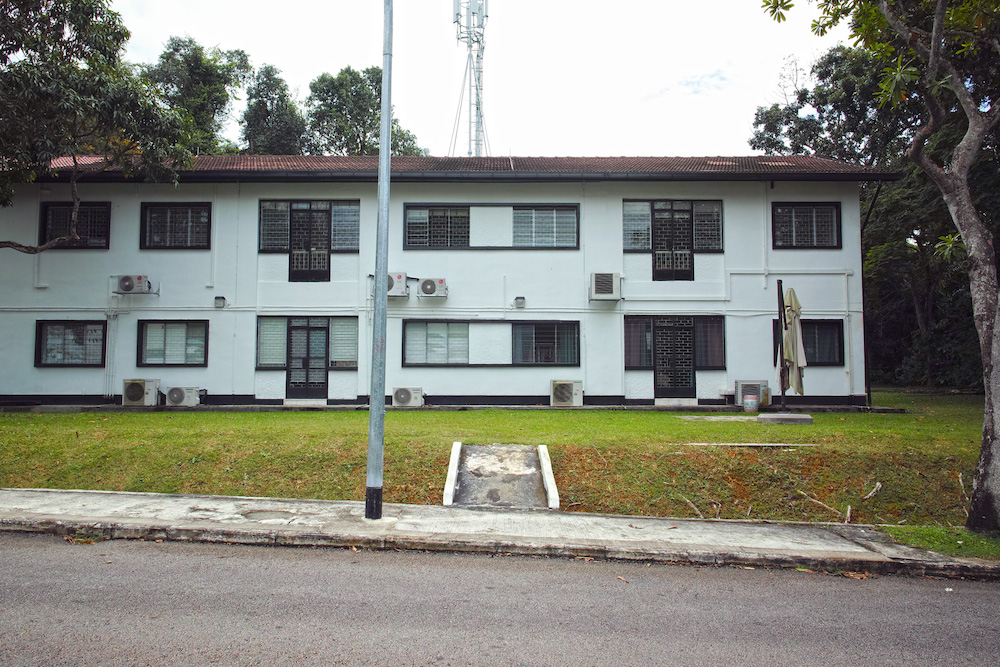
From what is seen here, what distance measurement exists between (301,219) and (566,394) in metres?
7.96

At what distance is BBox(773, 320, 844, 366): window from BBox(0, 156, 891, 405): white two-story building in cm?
5

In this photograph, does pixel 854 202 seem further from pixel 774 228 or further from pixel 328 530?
pixel 328 530

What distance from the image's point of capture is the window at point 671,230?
1648cm

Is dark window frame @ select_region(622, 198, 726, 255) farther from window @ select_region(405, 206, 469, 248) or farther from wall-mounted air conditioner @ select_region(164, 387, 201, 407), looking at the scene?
wall-mounted air conditioner @ select_region(164, 387, 201, 407)

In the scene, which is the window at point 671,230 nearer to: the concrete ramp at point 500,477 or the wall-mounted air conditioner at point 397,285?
the wall-mounted air conditioner at point 397,285

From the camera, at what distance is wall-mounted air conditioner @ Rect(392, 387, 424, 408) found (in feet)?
51.8

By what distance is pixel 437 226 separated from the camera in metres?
16.5

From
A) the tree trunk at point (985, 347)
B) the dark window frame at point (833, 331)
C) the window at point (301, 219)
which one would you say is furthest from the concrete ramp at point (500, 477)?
the dark window frame at point (833, 331)

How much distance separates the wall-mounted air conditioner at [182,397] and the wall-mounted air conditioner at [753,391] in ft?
43.1

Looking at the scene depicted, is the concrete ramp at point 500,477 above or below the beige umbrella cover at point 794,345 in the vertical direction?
below

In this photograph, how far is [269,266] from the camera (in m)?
16.3

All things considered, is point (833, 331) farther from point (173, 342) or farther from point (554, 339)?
point (173, 342)

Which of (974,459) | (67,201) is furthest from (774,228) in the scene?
(67,201)

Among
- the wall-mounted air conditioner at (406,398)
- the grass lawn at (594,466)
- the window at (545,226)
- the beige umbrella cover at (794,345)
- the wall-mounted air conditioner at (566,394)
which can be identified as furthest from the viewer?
the window at (545,226)
